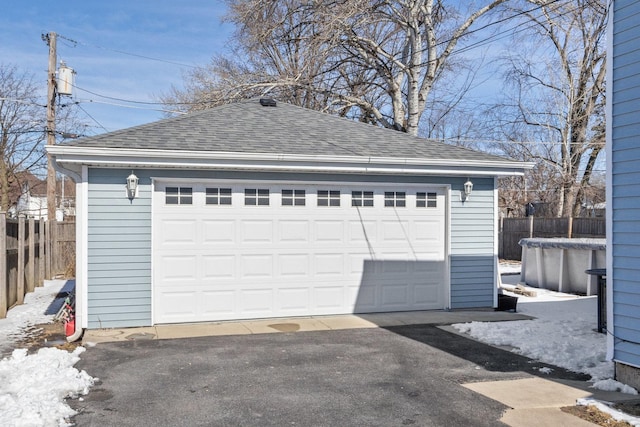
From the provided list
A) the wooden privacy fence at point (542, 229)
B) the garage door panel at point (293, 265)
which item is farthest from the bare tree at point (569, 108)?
the garage door panel at point (293, 265)

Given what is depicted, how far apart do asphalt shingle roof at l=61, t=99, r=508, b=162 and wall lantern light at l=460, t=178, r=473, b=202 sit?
0.44 meters

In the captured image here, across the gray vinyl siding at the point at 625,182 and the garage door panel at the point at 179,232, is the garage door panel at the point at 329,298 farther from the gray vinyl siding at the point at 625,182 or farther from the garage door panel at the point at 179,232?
the gray vinyl siding at the point at 625,182

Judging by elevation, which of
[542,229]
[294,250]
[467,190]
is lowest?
[294,250]

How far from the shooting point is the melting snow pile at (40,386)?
15.4 feet

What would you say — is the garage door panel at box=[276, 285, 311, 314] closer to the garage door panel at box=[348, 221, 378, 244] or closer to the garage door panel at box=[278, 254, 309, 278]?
the garage door panel at box=[278, 254, 309, 278]

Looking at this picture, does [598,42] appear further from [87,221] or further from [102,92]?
[87,221]

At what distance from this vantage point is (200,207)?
355 inches

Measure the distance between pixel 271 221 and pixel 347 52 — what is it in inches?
536

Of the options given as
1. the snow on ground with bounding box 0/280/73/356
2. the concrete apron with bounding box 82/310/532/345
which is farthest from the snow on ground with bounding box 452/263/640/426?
the snow on ground with bounding box 0/280/73/356

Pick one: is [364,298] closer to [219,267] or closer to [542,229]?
[219,267]

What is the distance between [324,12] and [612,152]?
47.3ft

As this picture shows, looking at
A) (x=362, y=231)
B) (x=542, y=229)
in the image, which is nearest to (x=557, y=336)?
(x=362, y=231)

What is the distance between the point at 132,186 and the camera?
842 cm

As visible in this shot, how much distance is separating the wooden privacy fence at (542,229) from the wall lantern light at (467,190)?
9707 mm
